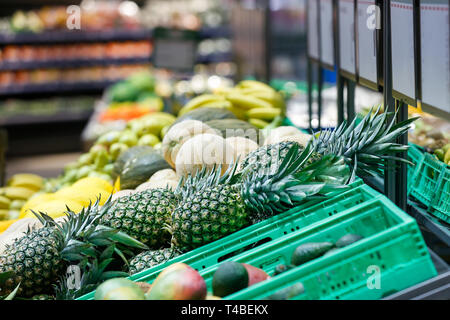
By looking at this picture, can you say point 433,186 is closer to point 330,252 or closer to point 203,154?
point 330,252

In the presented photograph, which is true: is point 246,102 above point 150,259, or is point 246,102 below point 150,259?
above

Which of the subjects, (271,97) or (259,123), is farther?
(271,97)

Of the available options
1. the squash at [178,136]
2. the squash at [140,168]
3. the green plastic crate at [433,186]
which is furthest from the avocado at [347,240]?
the squash at [140,168]

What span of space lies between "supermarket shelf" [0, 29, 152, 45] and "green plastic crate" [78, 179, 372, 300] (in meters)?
8.11

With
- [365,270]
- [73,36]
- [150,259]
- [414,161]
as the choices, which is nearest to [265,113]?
[414,161]

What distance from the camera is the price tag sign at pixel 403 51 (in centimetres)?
170

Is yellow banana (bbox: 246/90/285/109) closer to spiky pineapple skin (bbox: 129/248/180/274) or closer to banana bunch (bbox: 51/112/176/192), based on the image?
banana bunch (bbox: 51/112/176/192)

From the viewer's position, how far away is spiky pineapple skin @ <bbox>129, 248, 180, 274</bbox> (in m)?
1.72

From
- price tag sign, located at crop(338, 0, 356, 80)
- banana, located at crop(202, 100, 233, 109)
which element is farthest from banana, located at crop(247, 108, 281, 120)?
price tag sign, located at crop(338, 0, 356, 80)

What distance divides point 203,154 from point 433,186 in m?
0.89

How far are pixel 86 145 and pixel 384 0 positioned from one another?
399cm

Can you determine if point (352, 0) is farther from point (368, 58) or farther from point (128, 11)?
point (128, 11)

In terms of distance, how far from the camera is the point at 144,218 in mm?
1825
